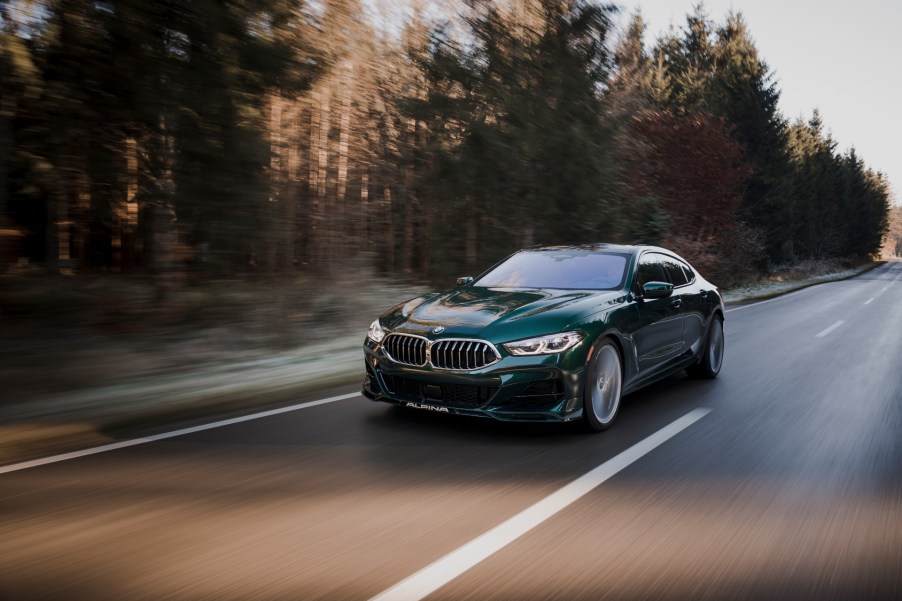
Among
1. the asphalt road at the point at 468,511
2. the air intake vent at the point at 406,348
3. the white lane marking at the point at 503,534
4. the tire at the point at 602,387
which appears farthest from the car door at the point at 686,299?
the air intake vent at the point at 406,348

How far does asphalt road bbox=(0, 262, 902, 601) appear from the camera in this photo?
3.27 meters

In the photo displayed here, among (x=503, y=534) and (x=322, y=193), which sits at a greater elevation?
(x=322, y=193)

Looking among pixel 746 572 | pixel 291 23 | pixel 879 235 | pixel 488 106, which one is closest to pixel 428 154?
pixel 488 106

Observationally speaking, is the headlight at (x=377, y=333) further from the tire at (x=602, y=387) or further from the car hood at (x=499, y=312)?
the tire at (x=602, y=387)

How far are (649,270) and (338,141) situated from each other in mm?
9661

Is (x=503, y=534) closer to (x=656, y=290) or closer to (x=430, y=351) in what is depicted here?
(x=430, y=351)

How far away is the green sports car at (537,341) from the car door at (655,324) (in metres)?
0.01

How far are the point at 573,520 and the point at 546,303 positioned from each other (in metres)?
2.45

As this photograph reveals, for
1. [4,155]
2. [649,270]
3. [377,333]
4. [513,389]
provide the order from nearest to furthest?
[513,389], [377,333], [649,270], [4,155]

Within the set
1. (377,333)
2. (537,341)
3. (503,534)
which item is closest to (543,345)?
(537,341)

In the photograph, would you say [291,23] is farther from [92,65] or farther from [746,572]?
[746,572]

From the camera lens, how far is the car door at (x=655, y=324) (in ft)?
22.4

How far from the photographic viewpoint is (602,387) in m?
6.07

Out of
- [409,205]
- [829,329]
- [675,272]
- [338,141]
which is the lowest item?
[829,329]
